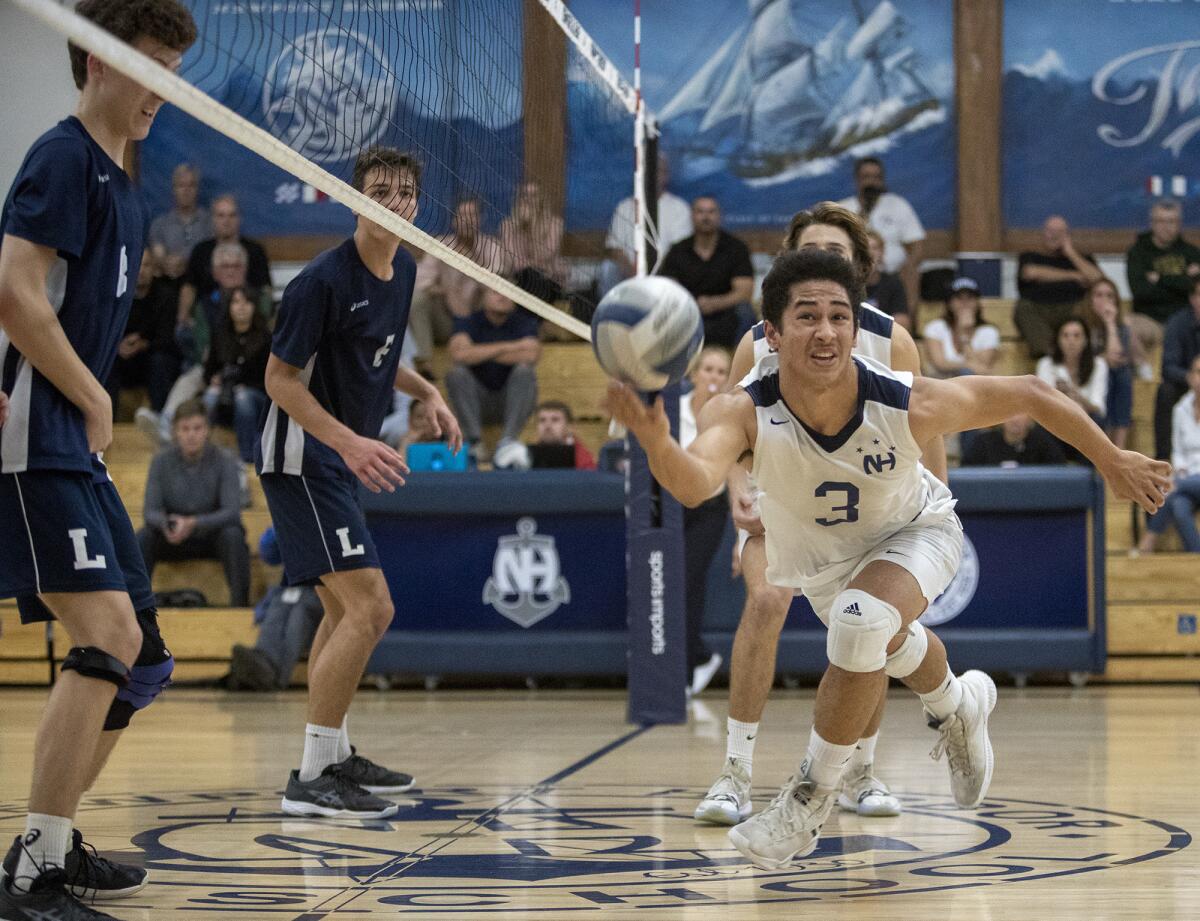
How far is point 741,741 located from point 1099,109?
1114 cm

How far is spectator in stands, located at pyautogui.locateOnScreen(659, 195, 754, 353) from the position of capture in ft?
38.7

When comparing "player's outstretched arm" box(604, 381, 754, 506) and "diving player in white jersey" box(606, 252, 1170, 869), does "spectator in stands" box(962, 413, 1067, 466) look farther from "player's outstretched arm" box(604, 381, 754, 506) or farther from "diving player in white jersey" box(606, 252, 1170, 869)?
"player's outstretched arm" box(604, 381, 754, 506)

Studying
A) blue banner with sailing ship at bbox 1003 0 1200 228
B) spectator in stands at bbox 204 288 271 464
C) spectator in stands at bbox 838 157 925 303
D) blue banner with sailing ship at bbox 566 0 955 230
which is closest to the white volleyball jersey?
spectator in stands at bbox 204 288 271 464

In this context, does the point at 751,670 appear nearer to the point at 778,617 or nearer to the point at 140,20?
the point at 778,617

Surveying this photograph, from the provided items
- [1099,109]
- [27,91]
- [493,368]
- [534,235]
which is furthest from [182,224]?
[1099,109]

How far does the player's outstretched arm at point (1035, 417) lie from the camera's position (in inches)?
152

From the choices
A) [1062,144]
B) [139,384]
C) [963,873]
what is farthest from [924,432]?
[1062,144]

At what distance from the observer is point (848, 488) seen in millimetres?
4195

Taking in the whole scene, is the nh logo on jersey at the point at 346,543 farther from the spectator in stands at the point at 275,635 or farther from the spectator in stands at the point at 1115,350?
the spectator in stands at the point at 1115,350

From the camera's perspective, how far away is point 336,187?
422 cm

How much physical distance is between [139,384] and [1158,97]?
9398mm

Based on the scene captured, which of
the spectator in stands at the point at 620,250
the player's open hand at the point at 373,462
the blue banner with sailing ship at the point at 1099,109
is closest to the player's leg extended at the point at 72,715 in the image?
the player's open hand at the point at 373,462

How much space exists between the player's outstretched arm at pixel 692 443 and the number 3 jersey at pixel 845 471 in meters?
0.09

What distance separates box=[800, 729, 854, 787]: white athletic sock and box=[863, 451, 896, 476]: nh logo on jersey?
0.73 meters
